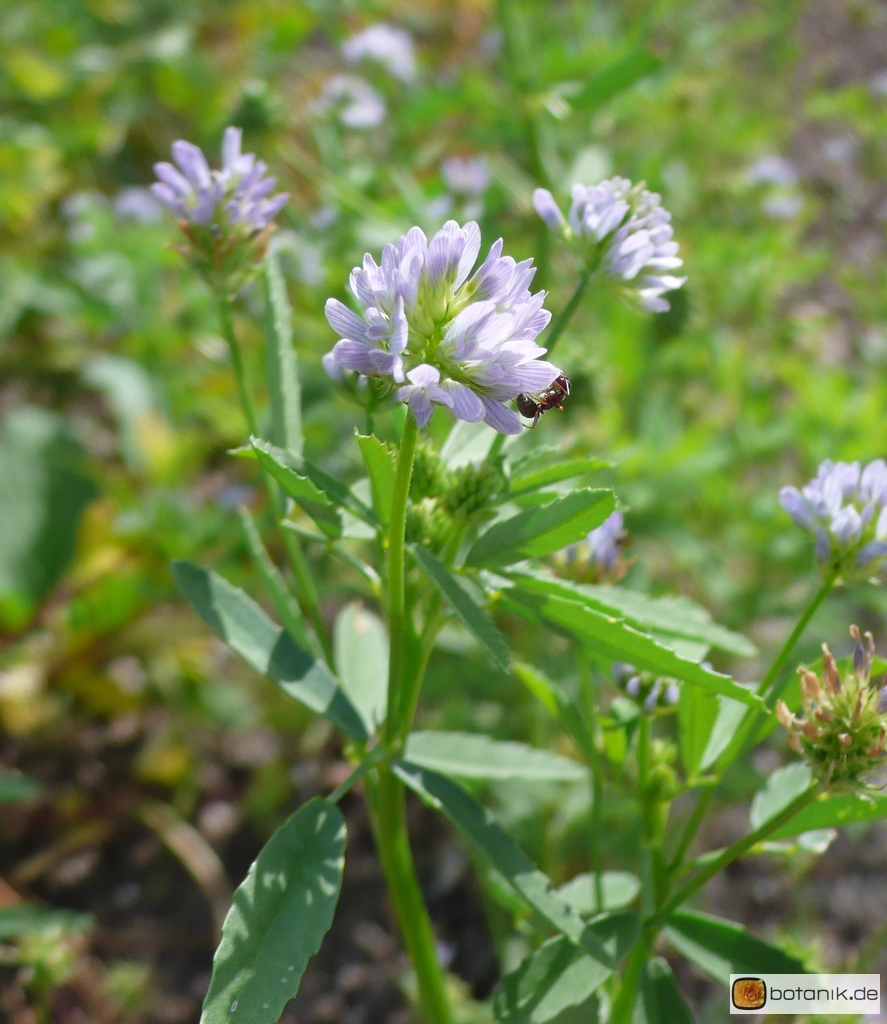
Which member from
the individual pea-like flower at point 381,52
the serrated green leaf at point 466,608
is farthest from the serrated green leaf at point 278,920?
the individual pea-like flower at point 381,52

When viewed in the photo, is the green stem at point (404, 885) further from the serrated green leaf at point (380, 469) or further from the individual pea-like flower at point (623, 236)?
the individual pea-like flower at point (623, 236)

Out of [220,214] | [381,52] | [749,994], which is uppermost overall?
[381,52]

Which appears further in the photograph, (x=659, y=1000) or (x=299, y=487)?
(x=659, y=1000)

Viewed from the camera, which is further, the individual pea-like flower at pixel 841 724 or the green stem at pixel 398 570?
the individual pea-like flower at pixel 841 724

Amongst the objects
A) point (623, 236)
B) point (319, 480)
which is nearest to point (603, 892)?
point (319, 480)

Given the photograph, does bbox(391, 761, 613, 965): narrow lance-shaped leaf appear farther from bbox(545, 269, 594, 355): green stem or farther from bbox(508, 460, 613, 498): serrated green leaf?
bbox(545, 269, 594, 355): green stem

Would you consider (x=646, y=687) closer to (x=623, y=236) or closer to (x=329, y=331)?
(x=623, y=236)
